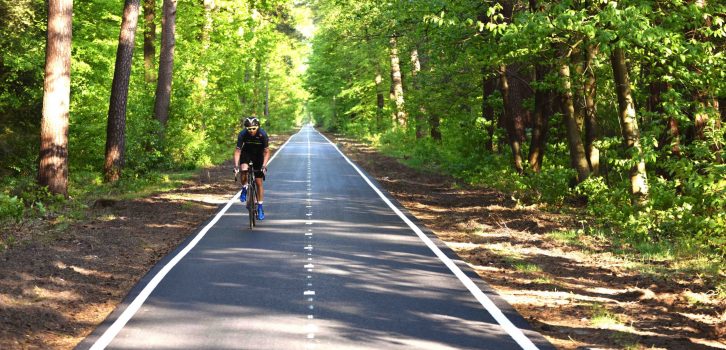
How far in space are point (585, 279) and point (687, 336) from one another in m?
3.02

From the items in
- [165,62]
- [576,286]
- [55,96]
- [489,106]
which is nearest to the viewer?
[576,286]

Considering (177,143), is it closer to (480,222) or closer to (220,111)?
(220,111)

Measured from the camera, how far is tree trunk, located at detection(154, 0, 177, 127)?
95.7 ft

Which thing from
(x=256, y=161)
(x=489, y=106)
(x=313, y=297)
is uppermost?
(x=489, y=106)

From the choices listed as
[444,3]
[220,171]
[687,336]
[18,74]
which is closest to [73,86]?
[18,74]

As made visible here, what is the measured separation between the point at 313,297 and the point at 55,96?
11.4m

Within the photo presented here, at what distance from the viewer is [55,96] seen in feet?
58.7

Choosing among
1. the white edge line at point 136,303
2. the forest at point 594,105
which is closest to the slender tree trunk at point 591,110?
the forest at point 594,105

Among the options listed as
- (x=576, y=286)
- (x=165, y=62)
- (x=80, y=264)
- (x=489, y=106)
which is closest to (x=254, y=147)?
(x=80, y=264)

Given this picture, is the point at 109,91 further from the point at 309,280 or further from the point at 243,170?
the point at 309,280

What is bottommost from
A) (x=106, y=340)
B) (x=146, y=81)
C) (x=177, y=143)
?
(x=106, y=340)

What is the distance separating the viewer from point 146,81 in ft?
106

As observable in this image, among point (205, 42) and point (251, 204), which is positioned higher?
point (205, 42)

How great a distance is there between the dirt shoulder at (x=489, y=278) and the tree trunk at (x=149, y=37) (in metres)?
15.1
